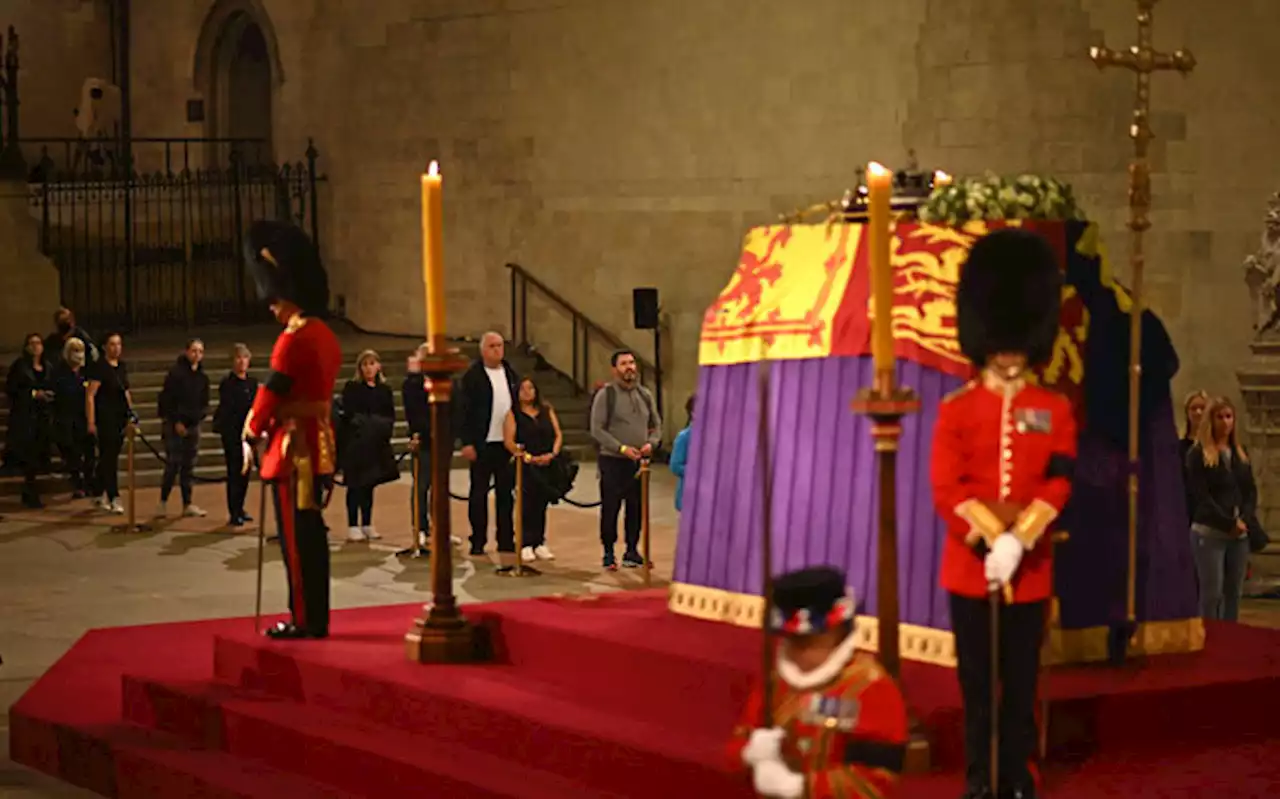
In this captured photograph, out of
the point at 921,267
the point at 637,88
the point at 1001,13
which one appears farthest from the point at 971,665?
the point at 637,88

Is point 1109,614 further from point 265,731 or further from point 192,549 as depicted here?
point 192,549

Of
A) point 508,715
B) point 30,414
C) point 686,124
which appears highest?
point 686,124

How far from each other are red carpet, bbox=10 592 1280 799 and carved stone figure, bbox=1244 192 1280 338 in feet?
15.9

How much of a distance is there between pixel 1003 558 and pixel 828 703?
4.08 feet

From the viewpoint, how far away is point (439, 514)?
869 centimetres

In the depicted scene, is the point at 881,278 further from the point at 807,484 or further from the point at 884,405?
the point at 807,484

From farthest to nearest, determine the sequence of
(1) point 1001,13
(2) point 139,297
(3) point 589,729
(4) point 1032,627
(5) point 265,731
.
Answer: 1. (2) point 139,297
2. (1) point 1001,13
3. (5) point 265,731
4. (3) point 589,729
5. (4) point 1032,627

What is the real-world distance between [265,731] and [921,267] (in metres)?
2.93

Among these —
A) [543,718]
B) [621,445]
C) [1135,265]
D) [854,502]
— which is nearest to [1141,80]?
[1135,265]

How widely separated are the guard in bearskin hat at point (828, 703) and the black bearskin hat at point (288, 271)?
4318mm

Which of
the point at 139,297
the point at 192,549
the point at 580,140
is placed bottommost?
the point at 192,549

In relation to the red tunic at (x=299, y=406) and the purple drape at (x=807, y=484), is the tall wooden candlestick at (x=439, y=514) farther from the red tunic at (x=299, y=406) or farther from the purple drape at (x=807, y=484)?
the purple drape at (x=807, y=484)

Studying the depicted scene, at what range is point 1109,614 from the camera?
7617 millimetres

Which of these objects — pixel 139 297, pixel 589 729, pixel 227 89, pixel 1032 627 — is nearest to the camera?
pixel 1032 627
